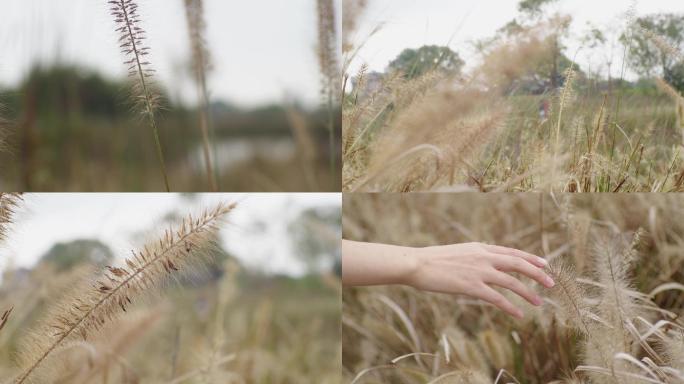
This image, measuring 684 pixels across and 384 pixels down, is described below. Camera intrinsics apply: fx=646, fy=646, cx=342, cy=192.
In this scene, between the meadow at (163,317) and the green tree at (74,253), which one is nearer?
the meadow at (163,317)

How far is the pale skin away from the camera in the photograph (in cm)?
125

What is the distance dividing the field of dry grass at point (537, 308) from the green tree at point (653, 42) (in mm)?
297

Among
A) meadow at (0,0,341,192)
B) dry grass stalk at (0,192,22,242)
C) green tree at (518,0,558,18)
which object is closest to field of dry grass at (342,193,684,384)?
meadow at (0,0,341,192)

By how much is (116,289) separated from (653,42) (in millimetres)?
1214

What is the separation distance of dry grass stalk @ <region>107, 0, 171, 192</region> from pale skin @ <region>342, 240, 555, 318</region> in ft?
1.46

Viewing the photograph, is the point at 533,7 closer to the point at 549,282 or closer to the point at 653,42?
the point at 653,42

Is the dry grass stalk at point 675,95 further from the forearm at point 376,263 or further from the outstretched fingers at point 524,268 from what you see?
the forearm at point 376,263

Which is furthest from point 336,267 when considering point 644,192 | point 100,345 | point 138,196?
point 644,192

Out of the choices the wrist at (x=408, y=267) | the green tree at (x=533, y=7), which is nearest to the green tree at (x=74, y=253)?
the wrist at (x=408, y=267)

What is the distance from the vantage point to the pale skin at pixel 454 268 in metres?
1.25

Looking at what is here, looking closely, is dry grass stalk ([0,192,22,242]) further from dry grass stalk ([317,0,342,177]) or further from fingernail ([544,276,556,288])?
fingernail ([544,276,556,288])

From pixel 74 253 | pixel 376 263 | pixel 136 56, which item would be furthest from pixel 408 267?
pixel 74 253

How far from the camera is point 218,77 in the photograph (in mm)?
1462

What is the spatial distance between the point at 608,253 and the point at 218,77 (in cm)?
92
